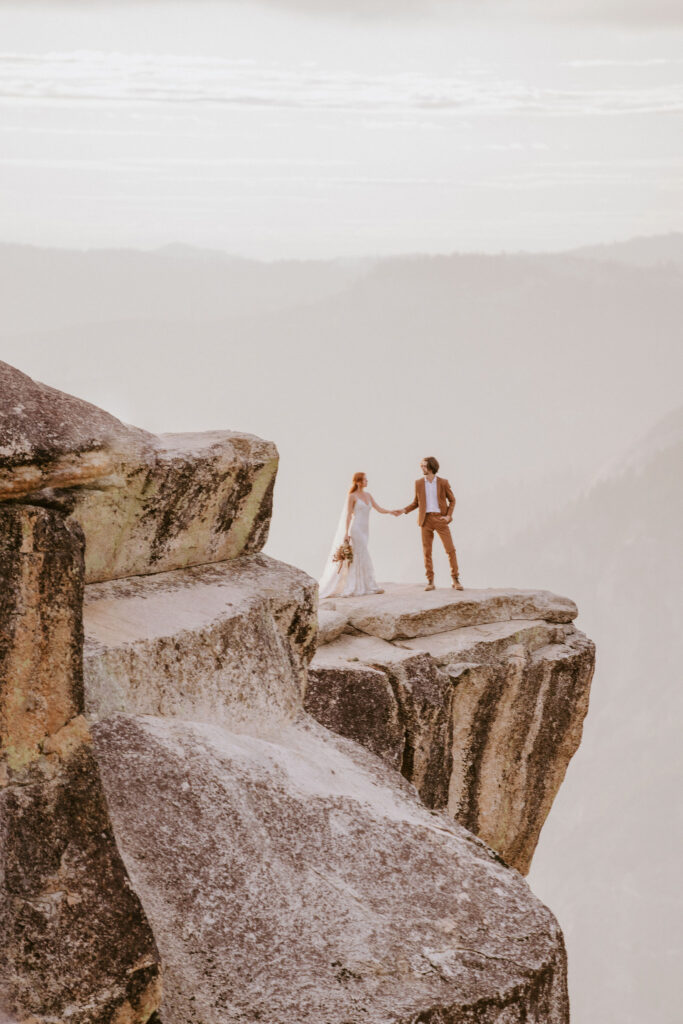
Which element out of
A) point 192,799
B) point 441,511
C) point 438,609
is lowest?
point 192,799

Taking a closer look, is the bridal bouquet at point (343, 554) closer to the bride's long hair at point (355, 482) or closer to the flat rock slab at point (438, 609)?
the flat rock slab at point (438, 609)

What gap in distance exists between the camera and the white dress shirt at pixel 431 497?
21344mm

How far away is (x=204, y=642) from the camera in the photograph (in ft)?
40.6

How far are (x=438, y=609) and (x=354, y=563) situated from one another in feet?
7.68

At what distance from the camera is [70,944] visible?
924 centimetres

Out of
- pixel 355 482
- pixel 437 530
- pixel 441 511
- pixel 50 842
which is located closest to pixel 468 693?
pixel 437 530

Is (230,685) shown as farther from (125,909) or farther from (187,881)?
(125,909)

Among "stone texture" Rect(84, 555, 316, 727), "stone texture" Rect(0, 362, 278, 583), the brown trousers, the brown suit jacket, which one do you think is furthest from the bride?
"stone texture" Rect(0, 362, 278, 583)

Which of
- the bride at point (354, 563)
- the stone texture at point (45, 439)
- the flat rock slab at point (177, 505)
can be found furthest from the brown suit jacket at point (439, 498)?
the stone texture at point (45, 439)

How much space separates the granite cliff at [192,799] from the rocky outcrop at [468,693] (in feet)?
9.46

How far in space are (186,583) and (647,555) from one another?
545ft

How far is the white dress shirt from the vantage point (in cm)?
2134

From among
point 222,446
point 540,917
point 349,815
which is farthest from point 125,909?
point 222,446

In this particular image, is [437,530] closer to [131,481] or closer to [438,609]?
[438,609]
